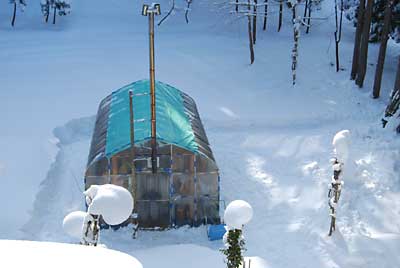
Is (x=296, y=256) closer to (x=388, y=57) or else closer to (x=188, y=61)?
(x=188, y=61)

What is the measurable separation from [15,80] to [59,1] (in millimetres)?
9284

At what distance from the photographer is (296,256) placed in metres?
11.2

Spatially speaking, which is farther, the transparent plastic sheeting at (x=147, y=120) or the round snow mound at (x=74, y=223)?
the transparent plastic sheeting at (x=147, y=120)

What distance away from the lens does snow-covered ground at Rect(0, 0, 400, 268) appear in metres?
12.0

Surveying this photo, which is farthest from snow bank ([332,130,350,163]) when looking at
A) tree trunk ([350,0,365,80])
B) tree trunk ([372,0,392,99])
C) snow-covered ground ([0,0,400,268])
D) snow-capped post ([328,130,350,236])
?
tree trunk ([350,0,365,80])

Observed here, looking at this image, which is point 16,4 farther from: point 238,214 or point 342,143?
point 238,214

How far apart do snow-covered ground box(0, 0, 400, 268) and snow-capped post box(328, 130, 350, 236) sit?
1.75 ft

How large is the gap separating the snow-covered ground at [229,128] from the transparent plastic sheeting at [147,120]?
1.86 metres

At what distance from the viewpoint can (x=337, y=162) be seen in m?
11.5

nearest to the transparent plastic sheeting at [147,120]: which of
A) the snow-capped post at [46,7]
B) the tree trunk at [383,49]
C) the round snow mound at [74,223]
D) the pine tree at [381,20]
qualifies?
the round snow mound at [74,223]

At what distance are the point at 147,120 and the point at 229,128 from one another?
5.31m

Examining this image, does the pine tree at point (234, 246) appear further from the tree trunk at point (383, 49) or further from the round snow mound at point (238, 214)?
the tree trunk at point (383, 49)

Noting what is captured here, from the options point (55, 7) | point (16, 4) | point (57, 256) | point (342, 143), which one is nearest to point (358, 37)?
point (342, 143)

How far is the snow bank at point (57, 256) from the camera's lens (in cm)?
384
